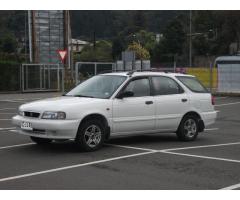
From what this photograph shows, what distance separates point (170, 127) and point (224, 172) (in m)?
3.30

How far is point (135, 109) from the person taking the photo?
11062 millimetres

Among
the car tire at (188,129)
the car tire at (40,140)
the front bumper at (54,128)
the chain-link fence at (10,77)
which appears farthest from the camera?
the chain-link fence at (10,77)

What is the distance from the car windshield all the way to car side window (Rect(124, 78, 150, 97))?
0.67 ft

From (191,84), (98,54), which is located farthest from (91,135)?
(98,54)

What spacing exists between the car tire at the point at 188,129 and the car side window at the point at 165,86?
25.9 inches

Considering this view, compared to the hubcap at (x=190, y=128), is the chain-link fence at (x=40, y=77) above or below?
above

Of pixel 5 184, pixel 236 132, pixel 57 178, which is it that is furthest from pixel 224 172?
pixel 236 132

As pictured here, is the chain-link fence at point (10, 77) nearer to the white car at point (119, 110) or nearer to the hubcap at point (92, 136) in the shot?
the white car at point (119, 110)

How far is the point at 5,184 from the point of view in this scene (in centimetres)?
751

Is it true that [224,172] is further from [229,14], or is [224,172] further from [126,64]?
[229,14]

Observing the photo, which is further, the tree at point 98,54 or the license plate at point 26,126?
the tree at point 98,54

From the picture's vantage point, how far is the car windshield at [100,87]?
432 inches

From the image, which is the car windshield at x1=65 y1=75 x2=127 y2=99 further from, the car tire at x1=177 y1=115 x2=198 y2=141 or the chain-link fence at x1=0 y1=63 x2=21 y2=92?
the chain-link fence at x1=0 y1=63 x2=21 y2=92

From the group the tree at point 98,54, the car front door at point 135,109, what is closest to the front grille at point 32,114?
the car front door at point 135,109
